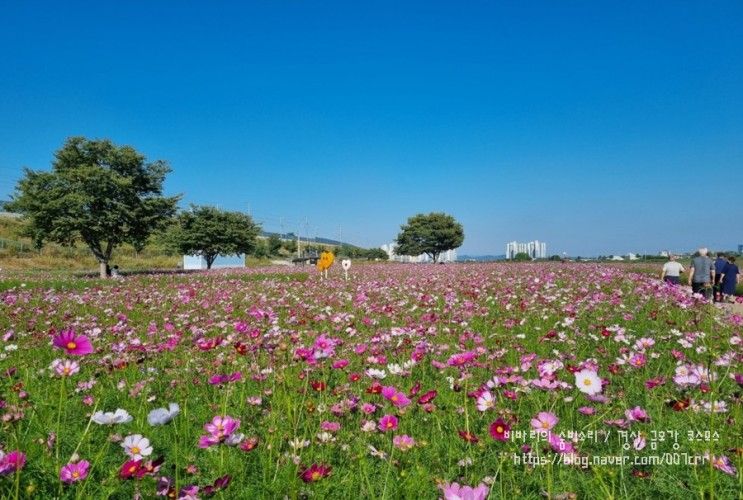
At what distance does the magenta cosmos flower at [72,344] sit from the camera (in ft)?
5.00

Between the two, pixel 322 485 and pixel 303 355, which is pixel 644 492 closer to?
pixel 322 485

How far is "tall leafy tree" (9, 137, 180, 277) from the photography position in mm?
24031

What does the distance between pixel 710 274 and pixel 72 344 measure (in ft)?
48.1

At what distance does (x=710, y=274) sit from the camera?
39.9 ft

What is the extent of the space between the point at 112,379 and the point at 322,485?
2632 mm

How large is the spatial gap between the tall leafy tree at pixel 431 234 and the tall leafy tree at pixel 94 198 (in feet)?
170

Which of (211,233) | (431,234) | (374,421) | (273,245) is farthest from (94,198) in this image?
(273,245)

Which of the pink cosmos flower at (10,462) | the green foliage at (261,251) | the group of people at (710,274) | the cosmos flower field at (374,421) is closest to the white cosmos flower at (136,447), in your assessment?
the cosmos flower field at (374,421)

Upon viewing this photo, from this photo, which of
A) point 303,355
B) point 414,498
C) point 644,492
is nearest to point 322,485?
point 414,498

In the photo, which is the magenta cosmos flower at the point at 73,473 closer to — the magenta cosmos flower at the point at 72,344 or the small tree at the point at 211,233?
the magenta cosmos flower at the point at 72,344

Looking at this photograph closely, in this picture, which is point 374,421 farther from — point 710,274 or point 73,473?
point 710,274

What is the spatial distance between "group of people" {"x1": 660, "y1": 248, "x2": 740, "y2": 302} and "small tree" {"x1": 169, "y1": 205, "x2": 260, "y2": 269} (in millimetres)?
→ 34684

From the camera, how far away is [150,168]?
27.3m

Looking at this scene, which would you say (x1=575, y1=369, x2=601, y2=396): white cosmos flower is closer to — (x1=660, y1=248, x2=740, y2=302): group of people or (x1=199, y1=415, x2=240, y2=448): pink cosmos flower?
(x1=199, y1=415, x2=240, y2=448): pink cosmos flower
